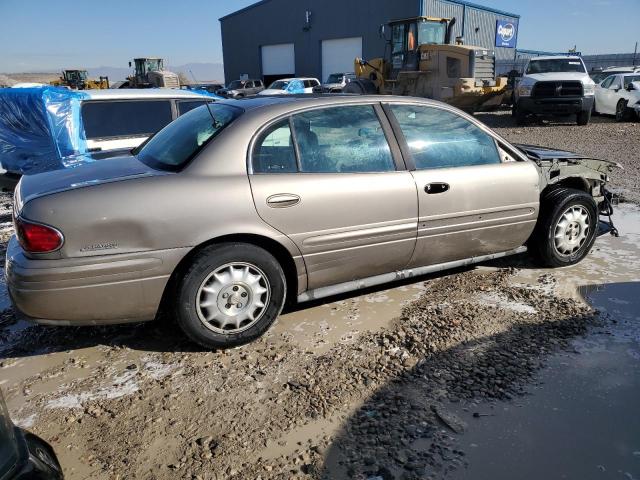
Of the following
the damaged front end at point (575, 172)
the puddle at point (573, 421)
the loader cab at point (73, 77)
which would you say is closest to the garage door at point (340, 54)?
the loader cab at point (73, 77)

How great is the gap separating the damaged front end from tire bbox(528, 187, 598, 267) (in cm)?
15

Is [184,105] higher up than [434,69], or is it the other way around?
[434,69]

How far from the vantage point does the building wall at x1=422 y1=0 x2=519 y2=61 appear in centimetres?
3390

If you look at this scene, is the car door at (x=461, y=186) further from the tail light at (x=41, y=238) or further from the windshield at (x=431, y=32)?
the windshield at (x=431, y=32)

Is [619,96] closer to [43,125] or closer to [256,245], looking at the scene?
[43,125]

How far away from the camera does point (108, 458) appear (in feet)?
7.57

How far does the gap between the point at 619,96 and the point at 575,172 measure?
14519mm

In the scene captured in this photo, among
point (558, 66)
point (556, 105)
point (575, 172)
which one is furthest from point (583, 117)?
point (575, 172)

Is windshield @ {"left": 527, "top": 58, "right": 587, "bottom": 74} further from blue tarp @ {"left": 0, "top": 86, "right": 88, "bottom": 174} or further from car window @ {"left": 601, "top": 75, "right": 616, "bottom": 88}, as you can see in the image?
blue tarp @ {"left": 0, "top": 86, "right": 88, "bottom": 174}

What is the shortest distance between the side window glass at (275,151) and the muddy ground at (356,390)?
112 cm

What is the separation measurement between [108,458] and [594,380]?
2.59 m

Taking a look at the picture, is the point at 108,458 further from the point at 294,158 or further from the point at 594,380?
the point at 594,380

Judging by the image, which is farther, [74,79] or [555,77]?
[74,79]

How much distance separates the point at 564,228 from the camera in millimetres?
4371
